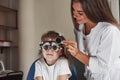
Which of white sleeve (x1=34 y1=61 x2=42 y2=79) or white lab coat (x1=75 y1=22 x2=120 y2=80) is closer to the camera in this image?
white lab coat (x1=75 y1=22 x2=120 y2=80)

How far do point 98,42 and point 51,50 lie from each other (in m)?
0.32

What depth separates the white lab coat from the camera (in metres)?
1.24

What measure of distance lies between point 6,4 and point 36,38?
1.32 meters

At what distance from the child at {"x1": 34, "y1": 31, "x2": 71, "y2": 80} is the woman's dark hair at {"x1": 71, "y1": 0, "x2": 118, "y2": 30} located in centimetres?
26

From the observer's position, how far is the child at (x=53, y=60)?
4.38 ft

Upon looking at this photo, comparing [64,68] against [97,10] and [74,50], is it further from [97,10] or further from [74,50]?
[97,10]

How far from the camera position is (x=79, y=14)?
1.35m

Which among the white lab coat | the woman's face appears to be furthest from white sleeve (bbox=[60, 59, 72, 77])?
the woman's face

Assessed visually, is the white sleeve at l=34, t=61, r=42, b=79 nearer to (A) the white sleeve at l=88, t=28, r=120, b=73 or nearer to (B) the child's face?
(B) the child's face

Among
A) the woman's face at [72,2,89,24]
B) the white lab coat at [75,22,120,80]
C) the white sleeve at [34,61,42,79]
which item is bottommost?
the white sleeve at [34,61,42,79]

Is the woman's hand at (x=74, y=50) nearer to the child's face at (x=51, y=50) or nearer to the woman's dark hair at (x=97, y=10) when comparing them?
the child's face at (x=51, y=50)

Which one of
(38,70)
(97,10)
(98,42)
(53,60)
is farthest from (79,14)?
(38,70)

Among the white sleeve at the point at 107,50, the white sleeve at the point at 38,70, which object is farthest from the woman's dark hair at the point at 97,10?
the white sleeve at the point at 38,70

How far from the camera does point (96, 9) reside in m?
1.32
